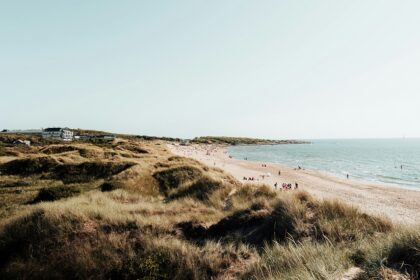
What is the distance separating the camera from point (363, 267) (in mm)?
5289

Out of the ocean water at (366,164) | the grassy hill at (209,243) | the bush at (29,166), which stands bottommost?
the ocean water at (366,164)

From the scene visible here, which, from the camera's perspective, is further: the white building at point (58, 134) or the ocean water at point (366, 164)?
the white building at point (58, 134)

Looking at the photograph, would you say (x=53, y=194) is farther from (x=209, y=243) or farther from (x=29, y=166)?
(x=29, y=166)

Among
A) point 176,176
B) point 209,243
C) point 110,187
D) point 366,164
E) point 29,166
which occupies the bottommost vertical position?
point 366,164

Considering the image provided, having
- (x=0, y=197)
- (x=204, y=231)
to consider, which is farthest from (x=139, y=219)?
(x=0, y=197)

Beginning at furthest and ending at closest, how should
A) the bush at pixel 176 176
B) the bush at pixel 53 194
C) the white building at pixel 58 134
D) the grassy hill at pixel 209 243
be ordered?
the white building at pixel 58 134 < the bush at pixel 176 176 < the bush at pixel 53 194 < the grassy hill at pixel 209 243

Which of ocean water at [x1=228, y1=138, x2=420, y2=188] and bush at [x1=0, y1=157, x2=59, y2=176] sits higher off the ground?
bush at [x1=0, y1=157, x2=59, y2=176]

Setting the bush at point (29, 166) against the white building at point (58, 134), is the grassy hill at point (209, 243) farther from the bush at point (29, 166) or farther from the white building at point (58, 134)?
the white building at point (58, 134)

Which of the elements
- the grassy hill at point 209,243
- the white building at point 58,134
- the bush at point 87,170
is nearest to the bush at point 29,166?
the bush at point 87,170

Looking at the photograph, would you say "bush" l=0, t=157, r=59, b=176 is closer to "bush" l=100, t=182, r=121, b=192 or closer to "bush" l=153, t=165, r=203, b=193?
"bush" l=100, t=182, r=121, b=192

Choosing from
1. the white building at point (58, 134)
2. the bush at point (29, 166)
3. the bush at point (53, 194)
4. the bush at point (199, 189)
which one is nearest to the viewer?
the bush at point (53, 194)

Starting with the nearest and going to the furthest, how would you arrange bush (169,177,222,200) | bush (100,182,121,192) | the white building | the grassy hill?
1. the grassy hill
2. bush (169,177,222,200)
3. bush (100,182,121,192)
4. the white building

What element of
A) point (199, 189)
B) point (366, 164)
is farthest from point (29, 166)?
point (366, 164)

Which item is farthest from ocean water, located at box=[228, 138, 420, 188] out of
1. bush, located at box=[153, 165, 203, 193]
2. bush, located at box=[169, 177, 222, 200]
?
bush, located at box=[169, 177, 222, 200]
